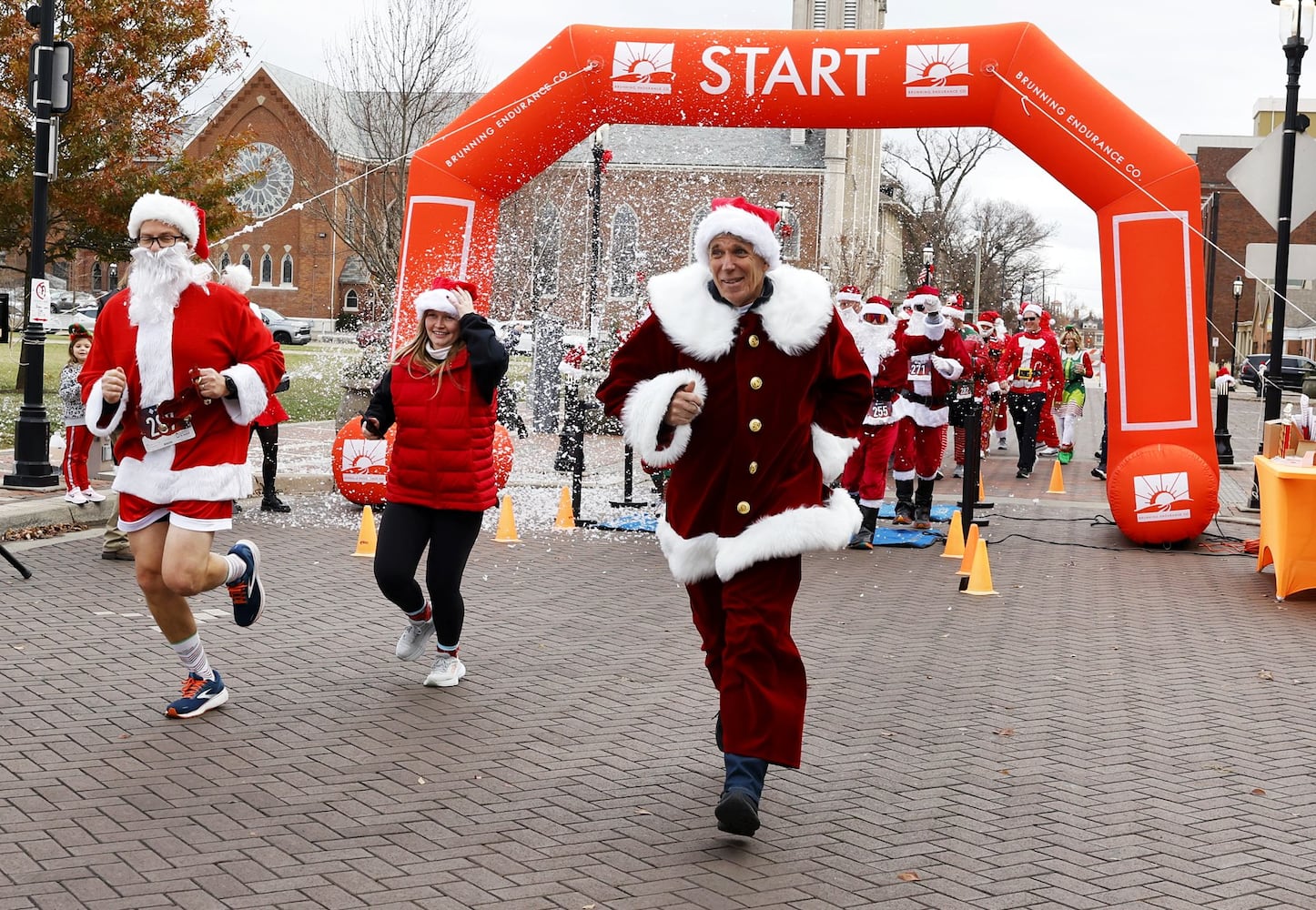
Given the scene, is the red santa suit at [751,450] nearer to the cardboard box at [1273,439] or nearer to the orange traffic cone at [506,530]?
the orange traffic cone at [506,530]

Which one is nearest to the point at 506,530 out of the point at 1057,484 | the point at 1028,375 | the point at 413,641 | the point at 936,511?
the point at 936,511

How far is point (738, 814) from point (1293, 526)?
666cm

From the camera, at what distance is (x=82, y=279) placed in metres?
74.9

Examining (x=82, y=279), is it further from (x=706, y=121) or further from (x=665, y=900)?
(x=665, y=900)

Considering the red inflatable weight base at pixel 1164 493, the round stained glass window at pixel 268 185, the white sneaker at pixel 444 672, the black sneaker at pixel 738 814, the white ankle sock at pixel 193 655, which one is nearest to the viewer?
the black sneaker at pixel 738 814

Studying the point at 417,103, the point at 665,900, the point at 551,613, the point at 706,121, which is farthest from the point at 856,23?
the point at 665,900

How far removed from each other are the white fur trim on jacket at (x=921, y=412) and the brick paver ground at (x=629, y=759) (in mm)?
2902

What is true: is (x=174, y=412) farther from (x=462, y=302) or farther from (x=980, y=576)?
(x=980, y=576)

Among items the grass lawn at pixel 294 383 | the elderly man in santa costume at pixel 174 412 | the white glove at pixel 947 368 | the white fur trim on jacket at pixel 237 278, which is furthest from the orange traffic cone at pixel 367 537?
the white glove at pixel 947 368

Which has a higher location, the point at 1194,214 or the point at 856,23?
the point at 856,23

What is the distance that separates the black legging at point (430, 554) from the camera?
21.6 ft

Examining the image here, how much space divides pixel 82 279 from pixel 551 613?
72.9 m

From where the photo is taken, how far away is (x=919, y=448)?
41.6 ft

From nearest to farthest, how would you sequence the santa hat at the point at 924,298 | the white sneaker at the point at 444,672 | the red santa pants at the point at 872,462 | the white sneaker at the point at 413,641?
the white sneaker at the point at 444,672, the white sneaker at the point at 413,641, the red santa pants at the point at 872,462, the santa hat at the point at 924,298
